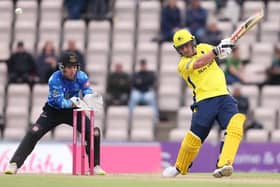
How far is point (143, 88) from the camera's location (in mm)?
20594

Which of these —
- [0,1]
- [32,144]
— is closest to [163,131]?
[0,1]

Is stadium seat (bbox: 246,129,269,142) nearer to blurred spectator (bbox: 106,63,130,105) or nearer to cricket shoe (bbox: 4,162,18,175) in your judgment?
blurred spectator (bbox: 106,63,130,105)

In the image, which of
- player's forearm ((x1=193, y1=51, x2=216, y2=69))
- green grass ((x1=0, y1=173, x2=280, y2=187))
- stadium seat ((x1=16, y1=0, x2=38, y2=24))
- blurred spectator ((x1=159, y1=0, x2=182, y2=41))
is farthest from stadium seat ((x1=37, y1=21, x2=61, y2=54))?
green grass ((x1=0, y1=173, x2=280, y2=187))

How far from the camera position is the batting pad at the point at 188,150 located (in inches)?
548

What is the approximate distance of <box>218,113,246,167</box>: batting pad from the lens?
13188 millimetres

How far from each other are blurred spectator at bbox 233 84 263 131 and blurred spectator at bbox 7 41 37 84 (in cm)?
412

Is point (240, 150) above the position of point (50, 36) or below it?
below

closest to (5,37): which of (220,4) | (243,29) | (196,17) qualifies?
(196,17)

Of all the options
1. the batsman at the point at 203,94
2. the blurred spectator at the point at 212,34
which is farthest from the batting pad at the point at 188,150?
the blurred spectator at the point at 212,34

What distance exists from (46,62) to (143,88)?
2068 millimetres

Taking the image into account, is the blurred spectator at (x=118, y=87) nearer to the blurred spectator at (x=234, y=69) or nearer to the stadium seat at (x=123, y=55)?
the stadium seat at (x=123, y=55)

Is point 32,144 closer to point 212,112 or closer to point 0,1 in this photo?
point 212,112

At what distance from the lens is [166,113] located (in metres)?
21.1

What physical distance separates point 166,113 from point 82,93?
6.81 meters
